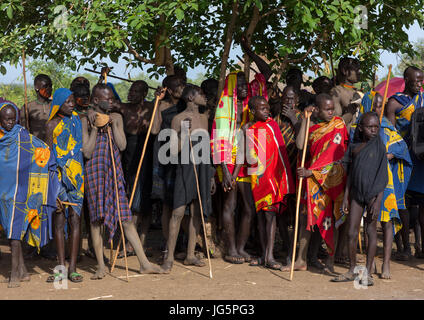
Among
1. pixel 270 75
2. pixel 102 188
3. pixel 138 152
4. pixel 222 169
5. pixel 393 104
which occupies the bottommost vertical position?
pixel 102 188

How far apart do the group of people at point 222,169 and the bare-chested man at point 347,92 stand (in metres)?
0.01

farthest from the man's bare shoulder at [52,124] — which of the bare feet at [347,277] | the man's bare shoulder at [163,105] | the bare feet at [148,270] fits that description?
the bare feet at [347,277]

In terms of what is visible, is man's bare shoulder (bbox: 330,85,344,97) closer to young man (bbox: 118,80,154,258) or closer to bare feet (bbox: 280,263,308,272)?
bare feet (bbox: 280,263,308,272)

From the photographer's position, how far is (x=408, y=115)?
7.34m

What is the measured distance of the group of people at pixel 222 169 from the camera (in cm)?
627

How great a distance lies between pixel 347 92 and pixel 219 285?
297 centimetres

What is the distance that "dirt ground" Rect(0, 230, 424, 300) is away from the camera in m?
5.79

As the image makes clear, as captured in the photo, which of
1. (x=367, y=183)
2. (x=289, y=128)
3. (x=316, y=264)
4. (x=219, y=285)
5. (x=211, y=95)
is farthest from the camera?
(x=211, y=95)

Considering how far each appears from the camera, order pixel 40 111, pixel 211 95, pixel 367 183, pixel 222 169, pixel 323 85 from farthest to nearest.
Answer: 1. pixel 211 95
2. pixel 323 85
3. pixel 40 111
4. pixel 222 169
5. pixel 367 183

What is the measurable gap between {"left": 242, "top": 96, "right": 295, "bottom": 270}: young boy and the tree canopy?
82cm

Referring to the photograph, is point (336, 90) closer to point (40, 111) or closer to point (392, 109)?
point (392, 109)

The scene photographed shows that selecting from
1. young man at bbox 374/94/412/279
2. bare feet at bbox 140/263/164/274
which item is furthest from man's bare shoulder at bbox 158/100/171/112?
young man at bbox 374/94/412/279

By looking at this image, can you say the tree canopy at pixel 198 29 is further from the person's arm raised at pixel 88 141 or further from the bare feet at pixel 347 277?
the bare feet at pixel 347 277

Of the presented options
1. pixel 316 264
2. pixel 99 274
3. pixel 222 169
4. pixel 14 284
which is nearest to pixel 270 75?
pixel 222 169
